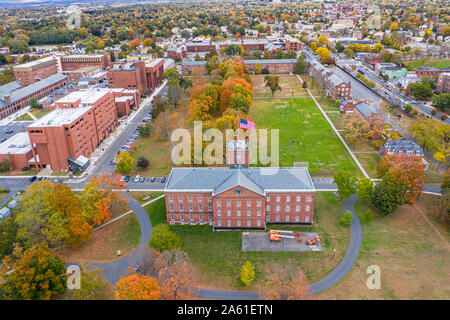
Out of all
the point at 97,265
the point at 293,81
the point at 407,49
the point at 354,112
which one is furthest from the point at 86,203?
the point at 407,49

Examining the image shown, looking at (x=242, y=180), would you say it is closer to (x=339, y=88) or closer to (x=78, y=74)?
(x=339, y=88)

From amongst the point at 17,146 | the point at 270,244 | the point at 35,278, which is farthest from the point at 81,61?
the point at 270,244

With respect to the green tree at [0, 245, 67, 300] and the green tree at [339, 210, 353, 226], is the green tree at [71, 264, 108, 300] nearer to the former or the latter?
the green tree at [0, 245, 67, 300]

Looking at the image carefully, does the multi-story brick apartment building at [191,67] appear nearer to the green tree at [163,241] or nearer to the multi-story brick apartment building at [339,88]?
the multi-story brick apartment building at [339,88]

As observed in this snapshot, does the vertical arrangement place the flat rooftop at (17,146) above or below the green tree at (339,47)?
below

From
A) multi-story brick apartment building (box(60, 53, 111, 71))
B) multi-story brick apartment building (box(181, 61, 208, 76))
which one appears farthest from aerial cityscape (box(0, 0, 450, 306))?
multi-story brick apartment building (box(60, 53, 111, 71))

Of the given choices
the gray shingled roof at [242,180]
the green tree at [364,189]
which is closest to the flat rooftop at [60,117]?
the gray shingled roof at [242,180]

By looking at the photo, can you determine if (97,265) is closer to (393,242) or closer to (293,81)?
(393,242)
